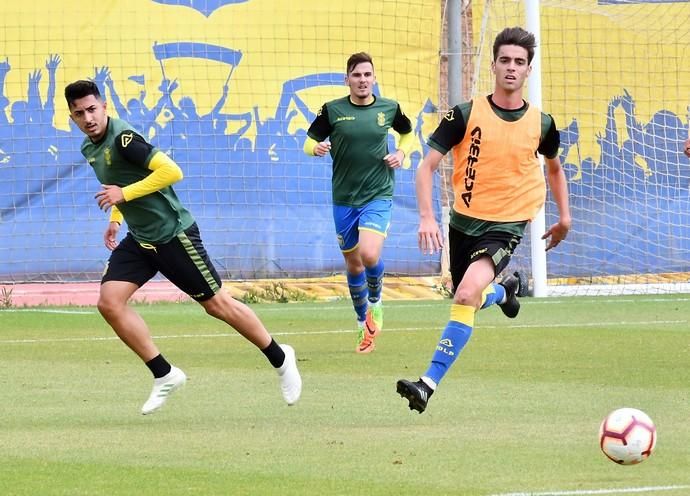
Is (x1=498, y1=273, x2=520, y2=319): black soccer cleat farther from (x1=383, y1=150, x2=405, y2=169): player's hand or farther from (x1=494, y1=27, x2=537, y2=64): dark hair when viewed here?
(x1=494, y1=27, x2=537, y2=64): dark hair

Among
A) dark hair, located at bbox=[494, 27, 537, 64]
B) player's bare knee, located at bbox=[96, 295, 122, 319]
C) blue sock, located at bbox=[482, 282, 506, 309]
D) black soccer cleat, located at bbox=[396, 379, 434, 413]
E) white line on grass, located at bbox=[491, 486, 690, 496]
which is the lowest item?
white line on grass, located at bbox=[491, 486, 690, 496]

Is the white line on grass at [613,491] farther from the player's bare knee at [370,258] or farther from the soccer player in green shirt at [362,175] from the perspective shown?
the player's bare knee at [370,258]

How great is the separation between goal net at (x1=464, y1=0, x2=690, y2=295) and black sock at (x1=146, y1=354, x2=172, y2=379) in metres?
10.8

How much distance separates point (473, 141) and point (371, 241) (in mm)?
3874

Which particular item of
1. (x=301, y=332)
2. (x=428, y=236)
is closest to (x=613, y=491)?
(x=428, y=236)

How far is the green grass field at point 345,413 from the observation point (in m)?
6.91

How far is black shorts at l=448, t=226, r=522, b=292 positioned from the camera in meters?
9.12

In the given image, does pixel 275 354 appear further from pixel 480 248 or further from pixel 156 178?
pixel 480 248

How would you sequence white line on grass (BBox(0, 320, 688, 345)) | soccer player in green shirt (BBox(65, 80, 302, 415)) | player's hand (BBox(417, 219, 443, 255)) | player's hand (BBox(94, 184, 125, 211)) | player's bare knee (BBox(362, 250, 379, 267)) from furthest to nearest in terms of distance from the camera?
white line on grass (BBox(0, 320, 688, 345)) < player's bare knee (BBox(362, 250, 379, 267)) < soccer player in green shirt (BBox(65, 80, 302, 415)) < player's hand (BBox(94, 184, 125, 211)) < player's hand (BBox(417, 219, 443, 255))

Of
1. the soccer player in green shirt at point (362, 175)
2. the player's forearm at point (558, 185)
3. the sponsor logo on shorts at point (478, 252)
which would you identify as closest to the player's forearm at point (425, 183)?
the sponsor logo on shorts at point (478, 252)

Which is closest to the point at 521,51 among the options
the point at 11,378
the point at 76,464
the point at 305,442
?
the point at 305,442

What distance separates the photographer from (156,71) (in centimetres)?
1972

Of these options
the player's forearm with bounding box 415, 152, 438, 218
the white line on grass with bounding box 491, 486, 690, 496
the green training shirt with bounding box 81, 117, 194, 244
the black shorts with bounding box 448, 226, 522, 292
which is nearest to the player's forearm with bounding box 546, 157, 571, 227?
the black shorts with bounding box 448, 226, 522, 292

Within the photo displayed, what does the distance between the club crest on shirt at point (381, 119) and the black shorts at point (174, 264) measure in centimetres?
388
